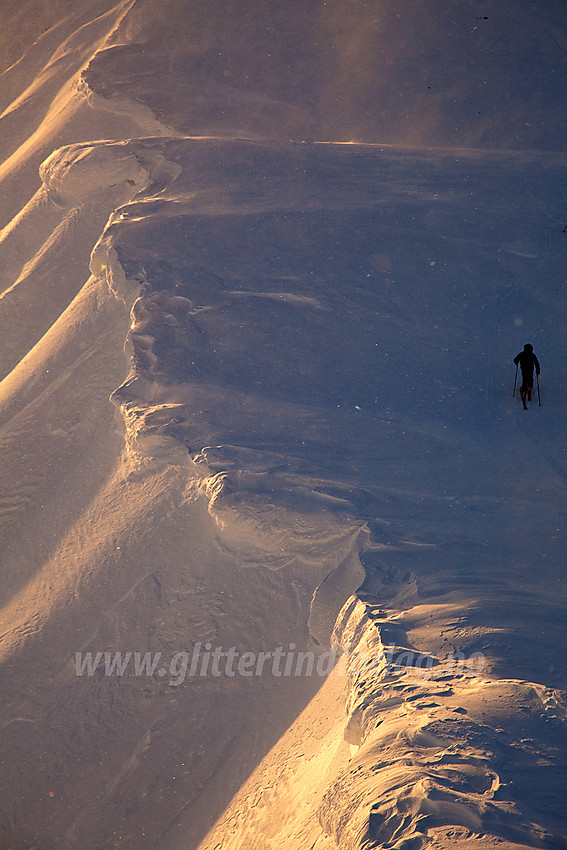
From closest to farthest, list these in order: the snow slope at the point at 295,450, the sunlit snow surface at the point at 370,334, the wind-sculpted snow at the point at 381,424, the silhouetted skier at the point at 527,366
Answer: the wind-sculpted snow at the point at 381,424, the snow slope at the point at 295,450, the sunlit snow surface at the point at 370,334, the silhouetted skier at the point at 527,366

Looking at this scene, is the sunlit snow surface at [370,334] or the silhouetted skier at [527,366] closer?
the sunlit snow surface at [370,334]

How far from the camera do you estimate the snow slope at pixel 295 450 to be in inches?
193

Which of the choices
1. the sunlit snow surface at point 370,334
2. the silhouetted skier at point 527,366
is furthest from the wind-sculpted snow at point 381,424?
the silhouetted skier at point 527,366

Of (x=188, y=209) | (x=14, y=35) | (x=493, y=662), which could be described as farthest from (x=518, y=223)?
(x=14, y=35)

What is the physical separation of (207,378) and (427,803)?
17.4 ft

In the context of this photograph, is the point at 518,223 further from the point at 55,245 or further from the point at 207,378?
the point at 55,245

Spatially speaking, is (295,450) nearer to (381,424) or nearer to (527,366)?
(381,424)

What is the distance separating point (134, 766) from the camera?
562cm

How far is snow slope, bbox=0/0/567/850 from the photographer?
4910 millimetres

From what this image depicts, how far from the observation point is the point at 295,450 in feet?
22.0

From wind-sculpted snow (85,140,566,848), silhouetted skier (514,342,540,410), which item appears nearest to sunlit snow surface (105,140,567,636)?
wind-sculpted snow (85,140,566,848)

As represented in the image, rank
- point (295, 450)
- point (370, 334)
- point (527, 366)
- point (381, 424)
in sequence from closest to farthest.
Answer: point (527, 366)
point (295, 450)
point (381, 424)
point (370, 334)

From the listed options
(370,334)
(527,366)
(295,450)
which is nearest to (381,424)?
(295,450)

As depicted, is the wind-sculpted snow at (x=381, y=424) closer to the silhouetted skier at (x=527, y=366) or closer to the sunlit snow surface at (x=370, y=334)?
the sunlit snow surface at (x=370, y=334)
